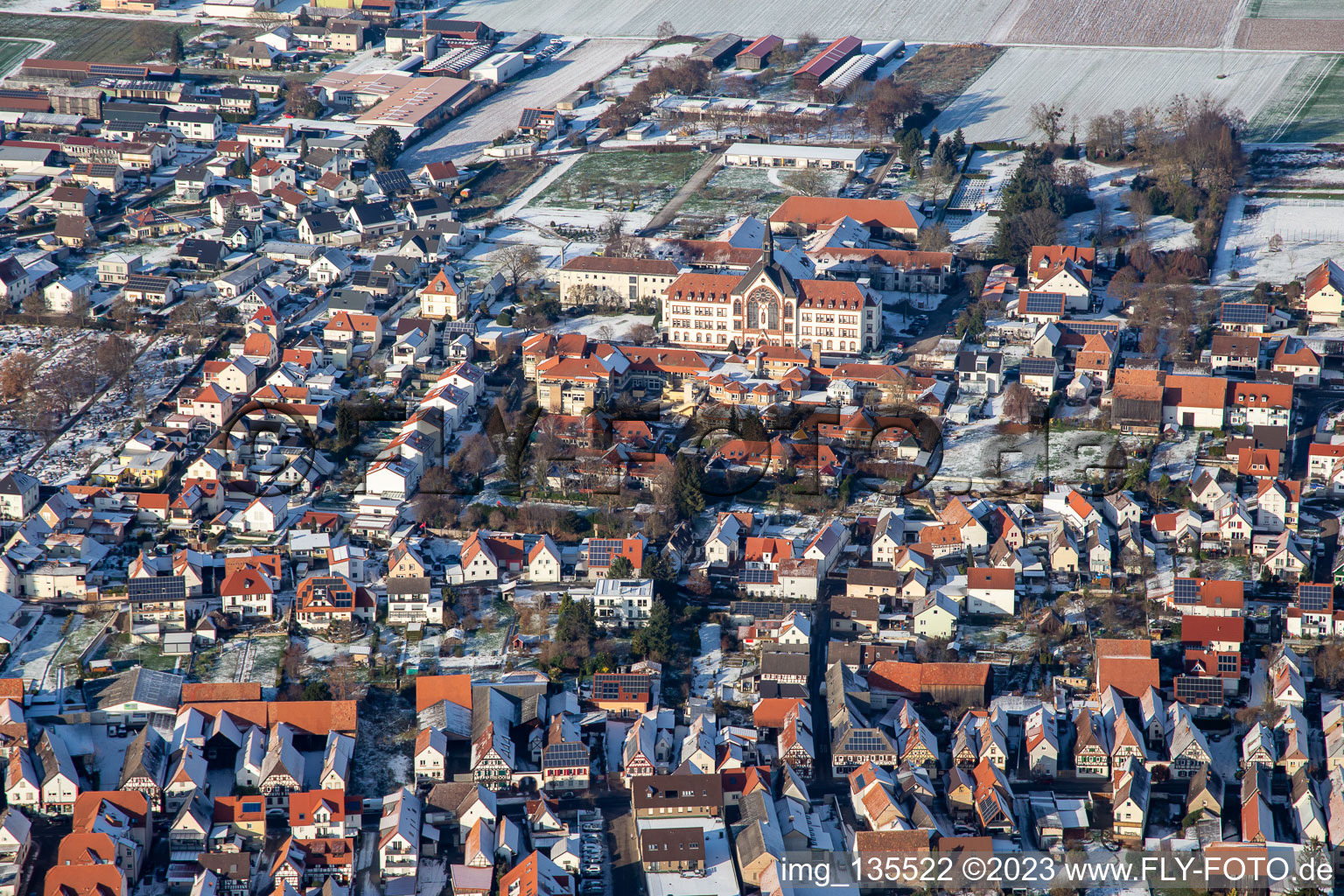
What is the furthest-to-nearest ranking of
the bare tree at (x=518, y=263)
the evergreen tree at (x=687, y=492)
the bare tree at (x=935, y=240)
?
the bare tree at (x=935, y=240)
the bare tree at (x=518, y=263)
the evergreen tree at (x=687, y=492)

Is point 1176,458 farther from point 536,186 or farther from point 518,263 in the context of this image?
point 536,186

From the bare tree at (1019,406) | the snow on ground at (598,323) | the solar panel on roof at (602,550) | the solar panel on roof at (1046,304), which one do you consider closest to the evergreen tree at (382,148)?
the snow on ground at (598,323)

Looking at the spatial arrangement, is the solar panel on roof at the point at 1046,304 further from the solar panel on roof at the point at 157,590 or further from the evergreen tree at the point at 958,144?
the solar panel on roof at the point at 157,590

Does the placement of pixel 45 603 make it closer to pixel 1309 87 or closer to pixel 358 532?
pixel 358 532

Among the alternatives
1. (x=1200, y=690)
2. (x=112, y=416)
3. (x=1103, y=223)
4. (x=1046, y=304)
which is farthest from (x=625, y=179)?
(x=1200, y=690)

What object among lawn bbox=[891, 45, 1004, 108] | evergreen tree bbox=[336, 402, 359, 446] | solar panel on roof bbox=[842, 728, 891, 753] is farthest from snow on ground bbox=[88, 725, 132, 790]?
lawn bbox=[891, 45, 1004, 108]

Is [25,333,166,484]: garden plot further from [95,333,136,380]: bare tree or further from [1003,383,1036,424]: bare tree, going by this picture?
[1003,383,1036,424]: bare tree
